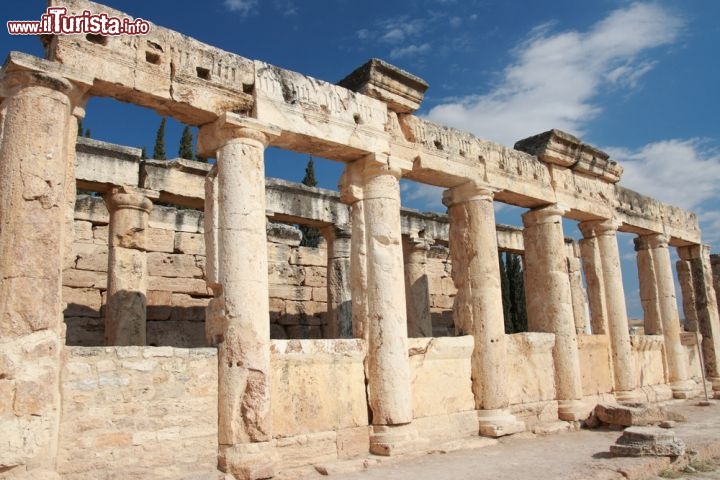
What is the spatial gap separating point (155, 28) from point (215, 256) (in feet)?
8.07

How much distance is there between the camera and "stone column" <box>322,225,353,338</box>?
12.6 m

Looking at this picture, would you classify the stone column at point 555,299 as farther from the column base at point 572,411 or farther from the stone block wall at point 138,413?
the stone block wall at point 138,413

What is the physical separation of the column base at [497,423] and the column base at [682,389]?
5894 mm

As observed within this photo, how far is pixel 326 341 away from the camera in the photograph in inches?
290

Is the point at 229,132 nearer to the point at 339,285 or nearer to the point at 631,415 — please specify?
the point at 339,285

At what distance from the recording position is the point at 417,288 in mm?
14406

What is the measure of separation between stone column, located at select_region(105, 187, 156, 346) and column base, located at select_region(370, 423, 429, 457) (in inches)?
169

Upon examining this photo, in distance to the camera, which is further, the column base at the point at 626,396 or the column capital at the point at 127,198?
the column base at the point at 626,396

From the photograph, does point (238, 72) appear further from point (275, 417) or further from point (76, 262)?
point (76, 262)

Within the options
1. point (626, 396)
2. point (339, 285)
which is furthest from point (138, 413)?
point (626, 396)

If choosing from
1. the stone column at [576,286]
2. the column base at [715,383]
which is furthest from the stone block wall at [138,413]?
the stone column at [576,286]

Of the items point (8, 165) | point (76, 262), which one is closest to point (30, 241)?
point (8, 165)

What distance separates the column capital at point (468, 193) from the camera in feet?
31.5

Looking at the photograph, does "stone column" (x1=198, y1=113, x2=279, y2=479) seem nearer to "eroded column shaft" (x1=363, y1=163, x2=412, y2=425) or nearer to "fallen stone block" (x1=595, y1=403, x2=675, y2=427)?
"eroded column shaft" (x1=363, y1=163, x2=412, y2=425)
